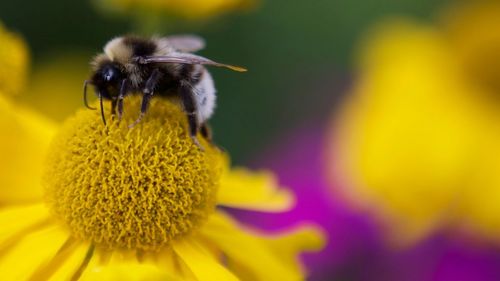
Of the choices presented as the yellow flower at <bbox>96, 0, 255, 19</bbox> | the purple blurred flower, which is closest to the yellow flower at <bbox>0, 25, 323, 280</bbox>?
the yellow flower at <bbox>96, 0, 255, 19</bbox>

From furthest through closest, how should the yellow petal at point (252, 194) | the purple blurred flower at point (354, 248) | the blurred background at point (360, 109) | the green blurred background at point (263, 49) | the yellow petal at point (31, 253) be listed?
the green blurred background at point (263, 49), the blurred background at point (360, 109), the purple blurred flower at point (354, 248), the yellow petal at point (252, 194), the yellow petal at point (31, 253)

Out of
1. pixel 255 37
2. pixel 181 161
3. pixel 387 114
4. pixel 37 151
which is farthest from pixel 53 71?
pixel 181 161

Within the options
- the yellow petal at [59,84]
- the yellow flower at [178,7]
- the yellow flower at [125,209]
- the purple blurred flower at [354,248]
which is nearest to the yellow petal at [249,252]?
the yellow flower at [125,209]

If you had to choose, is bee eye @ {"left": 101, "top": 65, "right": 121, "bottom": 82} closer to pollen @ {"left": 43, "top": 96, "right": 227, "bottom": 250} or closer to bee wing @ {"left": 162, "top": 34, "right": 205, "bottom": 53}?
pollen @ {"left": 43, "top": 96, "right": 227, "bottom": 250}

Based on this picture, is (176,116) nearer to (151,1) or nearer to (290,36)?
(151,1)

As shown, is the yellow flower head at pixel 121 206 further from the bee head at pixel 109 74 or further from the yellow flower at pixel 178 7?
the yellow flower at pixel 178 7

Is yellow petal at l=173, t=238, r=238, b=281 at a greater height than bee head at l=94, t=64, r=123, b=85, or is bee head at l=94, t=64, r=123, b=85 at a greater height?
bee head at l=94, t=64, r=123, b=85

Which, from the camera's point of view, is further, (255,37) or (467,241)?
(255,37)

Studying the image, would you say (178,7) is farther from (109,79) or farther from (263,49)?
(263,49)

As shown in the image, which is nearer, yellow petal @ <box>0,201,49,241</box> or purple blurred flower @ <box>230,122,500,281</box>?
yellow petal @ <box>0,201,49,241</box>
